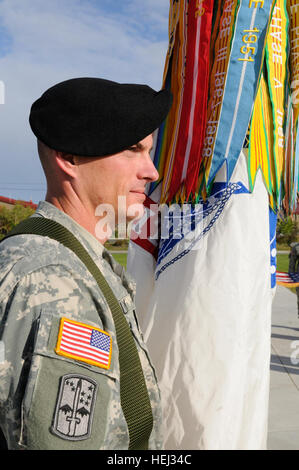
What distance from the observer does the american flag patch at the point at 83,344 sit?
0.91m

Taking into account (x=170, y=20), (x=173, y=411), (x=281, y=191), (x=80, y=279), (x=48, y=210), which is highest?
(x=170, y=20)

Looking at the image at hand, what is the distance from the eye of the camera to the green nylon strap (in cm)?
108

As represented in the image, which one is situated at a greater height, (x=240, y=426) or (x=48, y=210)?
(x=48, y=210)

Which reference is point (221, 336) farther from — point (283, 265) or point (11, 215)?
point (11, 215)

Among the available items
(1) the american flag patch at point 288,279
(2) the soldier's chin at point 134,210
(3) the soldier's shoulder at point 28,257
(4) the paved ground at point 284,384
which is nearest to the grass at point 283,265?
(4) the paved ground at point 284,384

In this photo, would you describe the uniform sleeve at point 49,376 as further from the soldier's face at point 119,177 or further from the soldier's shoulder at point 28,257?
the soldier's face at point 119,177

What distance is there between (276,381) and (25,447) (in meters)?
4.91

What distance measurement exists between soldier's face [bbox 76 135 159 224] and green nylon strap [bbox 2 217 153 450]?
15 centimetres

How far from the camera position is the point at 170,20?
2418 mm

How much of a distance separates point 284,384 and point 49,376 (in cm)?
486

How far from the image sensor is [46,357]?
89cm

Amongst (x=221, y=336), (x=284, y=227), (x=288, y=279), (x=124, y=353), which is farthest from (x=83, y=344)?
(x=284, y=227)
